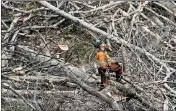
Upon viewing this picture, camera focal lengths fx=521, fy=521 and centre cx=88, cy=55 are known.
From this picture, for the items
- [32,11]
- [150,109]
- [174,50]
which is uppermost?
[32,11]

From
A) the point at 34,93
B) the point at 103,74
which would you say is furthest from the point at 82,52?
the point at 34,93

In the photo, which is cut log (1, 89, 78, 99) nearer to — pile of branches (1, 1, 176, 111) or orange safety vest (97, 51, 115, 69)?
pile of branches (1, 1, 176, 111)

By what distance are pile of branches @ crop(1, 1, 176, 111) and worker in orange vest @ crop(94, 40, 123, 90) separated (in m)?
0.04

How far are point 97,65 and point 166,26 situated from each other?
677 mm

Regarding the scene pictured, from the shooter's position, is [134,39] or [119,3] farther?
[119,3]

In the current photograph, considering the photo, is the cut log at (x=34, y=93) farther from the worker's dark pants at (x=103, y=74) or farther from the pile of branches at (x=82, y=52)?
the worker's dark pants at (x=103, y=74)

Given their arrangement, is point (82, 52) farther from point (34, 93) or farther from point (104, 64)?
point (34, 93)

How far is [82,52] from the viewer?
8.11ft

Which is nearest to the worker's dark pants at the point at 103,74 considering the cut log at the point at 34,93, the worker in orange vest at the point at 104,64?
the worker in orange vest at the point at 104,64

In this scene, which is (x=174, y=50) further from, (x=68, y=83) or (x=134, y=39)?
(x=68, y=83)

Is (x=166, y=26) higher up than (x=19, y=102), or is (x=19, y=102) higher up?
(x=166, y=26)

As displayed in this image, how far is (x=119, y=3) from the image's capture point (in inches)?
112

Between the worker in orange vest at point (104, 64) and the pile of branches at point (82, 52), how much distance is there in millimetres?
39

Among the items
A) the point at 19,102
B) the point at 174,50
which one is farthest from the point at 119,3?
the point at 19,102
